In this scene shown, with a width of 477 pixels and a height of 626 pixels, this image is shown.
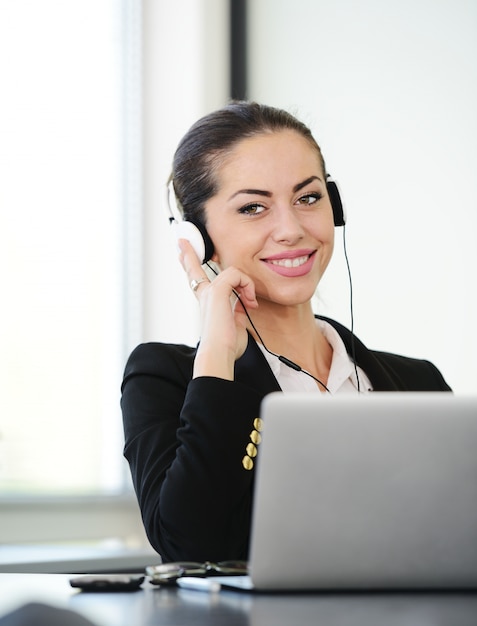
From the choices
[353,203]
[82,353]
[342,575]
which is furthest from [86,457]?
[342,575]

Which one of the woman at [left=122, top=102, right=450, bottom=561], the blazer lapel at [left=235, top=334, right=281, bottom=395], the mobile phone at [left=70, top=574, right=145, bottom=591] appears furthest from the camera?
the blazer lapel at [left=235, top=334, right=281, bottom=395]

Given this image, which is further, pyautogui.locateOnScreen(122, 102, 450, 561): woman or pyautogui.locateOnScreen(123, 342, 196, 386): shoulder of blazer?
pyautogui.locateOnScreen(123, 342, 196, 386): shoulder of blazer

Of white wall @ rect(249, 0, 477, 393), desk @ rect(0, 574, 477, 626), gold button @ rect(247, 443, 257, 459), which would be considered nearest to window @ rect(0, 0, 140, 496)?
white wall @ rect(249, 0, 477, 393)

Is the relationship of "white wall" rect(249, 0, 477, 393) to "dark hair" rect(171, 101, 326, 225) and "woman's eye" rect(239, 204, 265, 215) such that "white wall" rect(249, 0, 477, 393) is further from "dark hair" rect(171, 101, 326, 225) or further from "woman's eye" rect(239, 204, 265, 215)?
"woman's eye" rect(239, 204, 265, 215)

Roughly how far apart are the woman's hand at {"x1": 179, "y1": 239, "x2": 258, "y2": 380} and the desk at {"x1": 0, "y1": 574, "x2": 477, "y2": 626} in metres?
0.63

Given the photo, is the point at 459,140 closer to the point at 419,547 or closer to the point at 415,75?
the point at 415,75

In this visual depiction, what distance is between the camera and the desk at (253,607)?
734 millimetres

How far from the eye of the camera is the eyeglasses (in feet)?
3.29

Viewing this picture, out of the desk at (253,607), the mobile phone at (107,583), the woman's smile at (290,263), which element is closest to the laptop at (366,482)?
the desk at (253,607)

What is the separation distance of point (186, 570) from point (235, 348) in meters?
0.64

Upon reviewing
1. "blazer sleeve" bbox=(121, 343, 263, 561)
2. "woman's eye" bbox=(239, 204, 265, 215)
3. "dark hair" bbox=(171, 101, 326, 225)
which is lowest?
"blazer sleeve" bbox=(121, 343, 263, 561)

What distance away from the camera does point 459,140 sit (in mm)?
2529

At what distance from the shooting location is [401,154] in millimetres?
2742

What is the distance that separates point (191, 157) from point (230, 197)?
155 mm
